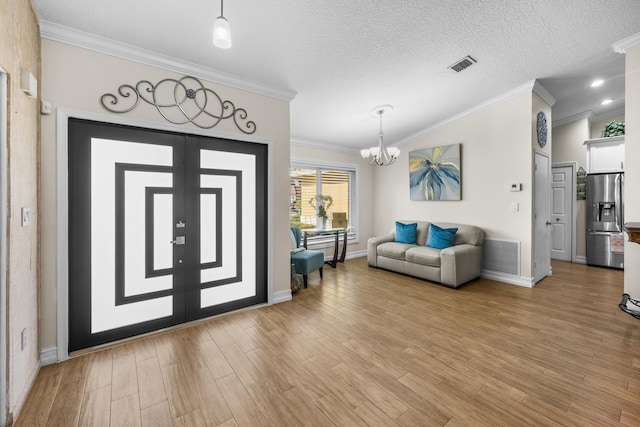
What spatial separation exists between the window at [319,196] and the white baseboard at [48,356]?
3672 mm

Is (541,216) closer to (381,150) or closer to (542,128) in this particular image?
(542,128)

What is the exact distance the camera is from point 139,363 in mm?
2137

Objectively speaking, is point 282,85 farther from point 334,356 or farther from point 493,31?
point 334,356

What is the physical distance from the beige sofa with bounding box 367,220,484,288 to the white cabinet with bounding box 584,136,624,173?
2.97 meters

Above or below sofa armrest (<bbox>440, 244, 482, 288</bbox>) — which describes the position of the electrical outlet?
above

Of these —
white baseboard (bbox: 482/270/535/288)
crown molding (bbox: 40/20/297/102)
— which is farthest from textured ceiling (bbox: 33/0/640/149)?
white baseboard (bbox: 482/270/535/288)

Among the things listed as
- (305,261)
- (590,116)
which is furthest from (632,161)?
(305,261)

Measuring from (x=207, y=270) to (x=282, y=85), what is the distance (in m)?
2.30

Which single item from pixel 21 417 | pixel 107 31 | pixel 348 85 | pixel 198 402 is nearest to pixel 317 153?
pixel 348 85

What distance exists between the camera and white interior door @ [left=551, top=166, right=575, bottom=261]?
18.2 ft

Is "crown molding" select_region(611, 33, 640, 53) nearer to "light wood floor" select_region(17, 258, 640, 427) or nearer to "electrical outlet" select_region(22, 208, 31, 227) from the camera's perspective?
"light wood floor" select_region(17, 258, 640, 427)

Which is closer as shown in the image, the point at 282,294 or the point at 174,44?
the point at 174,44

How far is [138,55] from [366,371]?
3300 millimetres

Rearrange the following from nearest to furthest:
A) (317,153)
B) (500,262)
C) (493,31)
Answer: (493,31) → (500,262) → (317,153)
